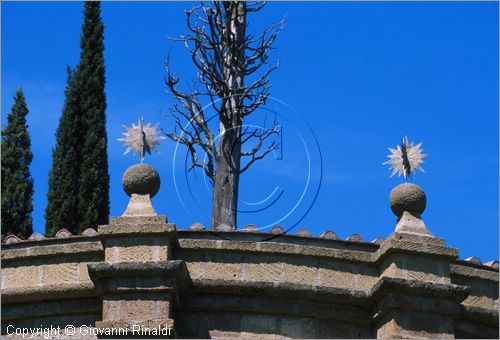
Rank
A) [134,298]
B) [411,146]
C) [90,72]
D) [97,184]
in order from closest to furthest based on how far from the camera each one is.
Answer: [134,298]
[411,146]
[97,184]
[90,72]

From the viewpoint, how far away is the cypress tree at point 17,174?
36500 millimetres

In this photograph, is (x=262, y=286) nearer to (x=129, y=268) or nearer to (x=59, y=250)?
(x=129, y=268)

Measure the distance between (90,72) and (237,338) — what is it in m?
20.4

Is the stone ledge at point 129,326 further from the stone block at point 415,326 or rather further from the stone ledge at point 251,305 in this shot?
the stone block at point 415,326

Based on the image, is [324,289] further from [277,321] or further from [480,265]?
[480,265]

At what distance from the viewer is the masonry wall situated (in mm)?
20734

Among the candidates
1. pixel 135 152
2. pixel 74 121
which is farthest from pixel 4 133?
pixel 135 152

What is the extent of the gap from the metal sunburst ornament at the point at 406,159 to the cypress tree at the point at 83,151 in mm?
15056

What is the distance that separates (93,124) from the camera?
1532 inches

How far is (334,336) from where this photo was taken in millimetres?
21125

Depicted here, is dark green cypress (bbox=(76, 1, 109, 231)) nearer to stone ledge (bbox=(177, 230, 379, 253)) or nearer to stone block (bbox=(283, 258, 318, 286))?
stone ledge (bbox=(177, 230, 379, 253))

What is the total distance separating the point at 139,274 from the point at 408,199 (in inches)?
172

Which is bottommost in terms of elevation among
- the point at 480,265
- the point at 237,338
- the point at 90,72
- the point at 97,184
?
the point at 237,338

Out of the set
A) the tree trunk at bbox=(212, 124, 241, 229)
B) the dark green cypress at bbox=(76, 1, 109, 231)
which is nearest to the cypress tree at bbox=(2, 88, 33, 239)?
the dark green cypress at bbox=(76, 1, 109, 231)
